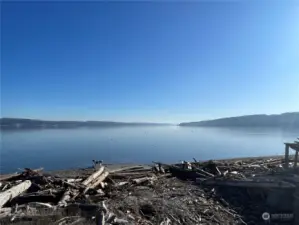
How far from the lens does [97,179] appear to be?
13.6 metres

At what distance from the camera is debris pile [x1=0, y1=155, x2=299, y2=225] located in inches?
339

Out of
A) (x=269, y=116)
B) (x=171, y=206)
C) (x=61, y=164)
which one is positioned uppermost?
(x=269, y=116)

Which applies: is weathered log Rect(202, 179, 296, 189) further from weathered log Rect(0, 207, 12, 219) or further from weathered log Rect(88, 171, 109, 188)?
weathered log Rect(0, 207, 12, 219)

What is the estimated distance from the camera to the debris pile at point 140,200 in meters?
8.61

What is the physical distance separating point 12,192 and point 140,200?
465 centimetres

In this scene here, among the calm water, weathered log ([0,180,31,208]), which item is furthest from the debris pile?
the calm water

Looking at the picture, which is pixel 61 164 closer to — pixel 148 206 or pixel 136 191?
pixel 136 191

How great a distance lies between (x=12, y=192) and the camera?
10.4 metres

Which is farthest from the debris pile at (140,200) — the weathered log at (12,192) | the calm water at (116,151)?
the calm water at (116,151)

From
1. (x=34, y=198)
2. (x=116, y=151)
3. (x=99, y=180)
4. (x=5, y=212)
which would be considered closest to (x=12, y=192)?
(x=34, y=198)

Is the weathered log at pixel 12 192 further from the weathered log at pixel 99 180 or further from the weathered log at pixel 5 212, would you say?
the weathered log at pixel 99 180

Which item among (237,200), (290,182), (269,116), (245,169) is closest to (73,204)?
(237,200)

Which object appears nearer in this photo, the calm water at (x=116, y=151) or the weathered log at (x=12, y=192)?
the weathered log at (x=12, y=192)

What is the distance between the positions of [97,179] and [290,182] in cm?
865
